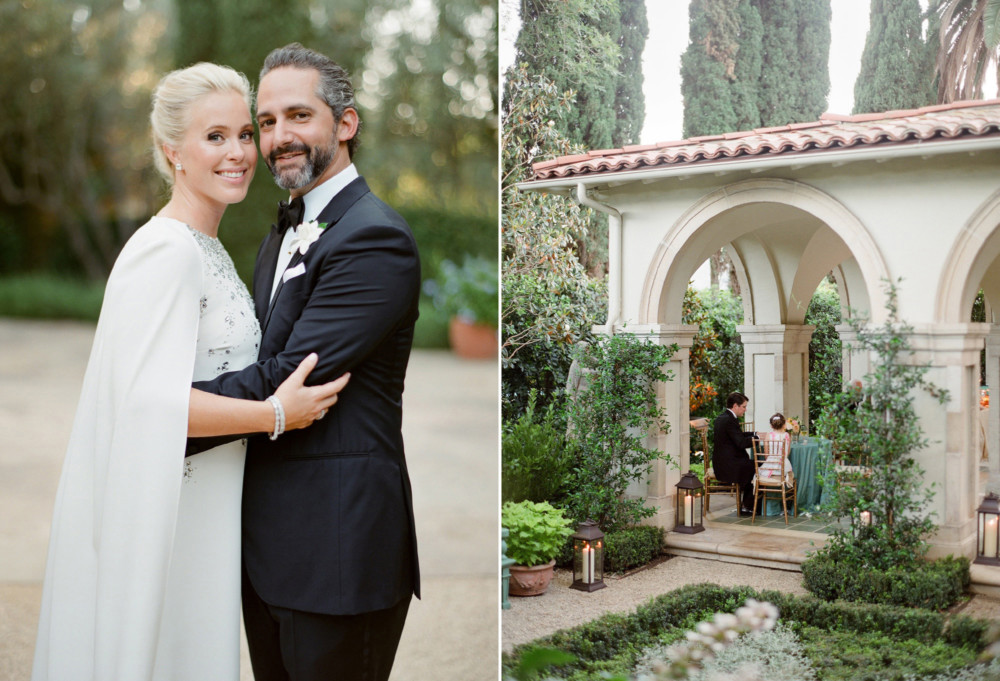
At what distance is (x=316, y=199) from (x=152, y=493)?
1.02 metres

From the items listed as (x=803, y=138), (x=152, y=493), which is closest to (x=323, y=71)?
(x=152, y=493)

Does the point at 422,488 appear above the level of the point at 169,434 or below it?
below

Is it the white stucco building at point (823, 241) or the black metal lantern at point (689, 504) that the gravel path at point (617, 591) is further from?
the white stucco building at point (823, 241)

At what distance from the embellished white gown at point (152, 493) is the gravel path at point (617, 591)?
1288 millimetres

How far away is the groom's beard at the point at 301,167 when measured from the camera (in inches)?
98.2

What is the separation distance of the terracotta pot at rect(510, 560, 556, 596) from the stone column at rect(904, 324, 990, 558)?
1.49m

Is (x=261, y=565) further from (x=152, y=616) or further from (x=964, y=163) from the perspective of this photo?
(x=964, y=163)

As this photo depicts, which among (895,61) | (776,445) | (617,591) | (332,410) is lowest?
(617,591)

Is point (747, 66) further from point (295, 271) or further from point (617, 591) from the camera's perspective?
point (617, 591)

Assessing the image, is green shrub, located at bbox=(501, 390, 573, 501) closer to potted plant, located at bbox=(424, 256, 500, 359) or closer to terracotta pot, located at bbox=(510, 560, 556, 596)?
terracotta pot, located at bbox=(510, 560, 556, 596)

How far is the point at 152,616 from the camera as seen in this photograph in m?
2.37

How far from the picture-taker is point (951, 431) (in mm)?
2723

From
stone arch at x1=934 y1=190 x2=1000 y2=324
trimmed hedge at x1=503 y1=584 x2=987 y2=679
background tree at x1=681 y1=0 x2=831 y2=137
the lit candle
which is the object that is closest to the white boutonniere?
background tree at x1=681 y1=0 x2=831 y2=137

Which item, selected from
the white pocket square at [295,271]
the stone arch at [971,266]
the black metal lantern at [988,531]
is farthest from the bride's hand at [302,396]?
the black metal lantern at [988,531]
